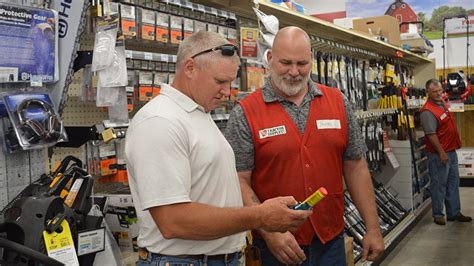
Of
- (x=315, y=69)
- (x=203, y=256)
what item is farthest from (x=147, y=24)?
(x=315, y=69)

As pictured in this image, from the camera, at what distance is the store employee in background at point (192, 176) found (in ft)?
5.03

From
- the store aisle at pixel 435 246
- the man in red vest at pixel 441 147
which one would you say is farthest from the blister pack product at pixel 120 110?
the man in red vest at pixel 441 147

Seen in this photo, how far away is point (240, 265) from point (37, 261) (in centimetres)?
75

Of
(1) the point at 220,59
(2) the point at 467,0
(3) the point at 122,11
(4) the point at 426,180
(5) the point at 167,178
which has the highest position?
(2) the point at 467,0

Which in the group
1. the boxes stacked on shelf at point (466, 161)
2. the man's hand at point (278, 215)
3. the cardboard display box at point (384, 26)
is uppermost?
the cardboard display box at point (384, 26)

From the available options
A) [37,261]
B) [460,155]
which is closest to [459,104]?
[460,155]

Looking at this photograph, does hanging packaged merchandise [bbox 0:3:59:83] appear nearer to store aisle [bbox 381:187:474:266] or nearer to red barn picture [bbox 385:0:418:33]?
store aisle [bbox 381:187:474:266]

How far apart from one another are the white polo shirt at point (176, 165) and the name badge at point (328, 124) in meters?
0.68

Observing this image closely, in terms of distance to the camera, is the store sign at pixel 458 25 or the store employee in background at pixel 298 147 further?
the store sign at pixel 458 25

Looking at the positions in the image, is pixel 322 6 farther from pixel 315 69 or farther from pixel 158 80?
pixel 158 80

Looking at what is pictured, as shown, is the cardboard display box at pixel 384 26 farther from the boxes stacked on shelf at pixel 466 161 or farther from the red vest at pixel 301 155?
the red vest at pixel 301 155

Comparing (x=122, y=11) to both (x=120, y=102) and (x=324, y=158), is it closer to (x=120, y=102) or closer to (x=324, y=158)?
(x=120, y=102)

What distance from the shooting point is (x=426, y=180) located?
25.4 ft

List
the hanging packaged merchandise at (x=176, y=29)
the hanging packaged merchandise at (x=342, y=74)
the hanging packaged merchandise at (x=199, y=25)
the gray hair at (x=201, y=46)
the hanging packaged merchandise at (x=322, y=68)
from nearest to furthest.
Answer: the gray hair at (x=201, y=46), the hanging packaged merchandise at (x=176, y=29), the hanging packaged merchandise at (x=199, y=25), the hanging packaged merchandise at (x=322, y=68), the hanging packaged merchandise at (x=342, y=74)
